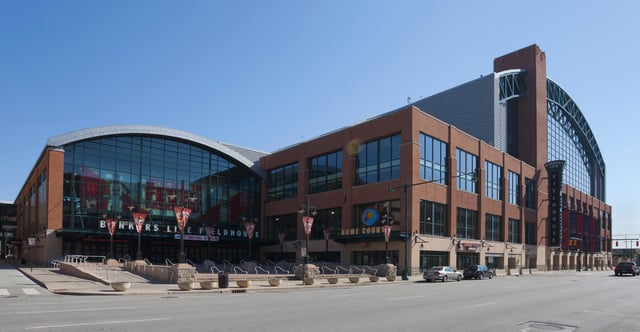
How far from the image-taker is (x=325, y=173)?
5981cm

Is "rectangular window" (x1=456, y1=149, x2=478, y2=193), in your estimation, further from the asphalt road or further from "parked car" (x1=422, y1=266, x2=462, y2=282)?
the asphalt road

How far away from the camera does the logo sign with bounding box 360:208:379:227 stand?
5128cm

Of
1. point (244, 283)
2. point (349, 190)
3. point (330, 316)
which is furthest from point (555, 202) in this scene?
point (330, 316)

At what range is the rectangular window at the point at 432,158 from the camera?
50.3 m

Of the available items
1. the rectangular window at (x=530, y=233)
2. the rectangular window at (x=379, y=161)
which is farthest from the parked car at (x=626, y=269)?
the rectangular window at (x=379, y=161)

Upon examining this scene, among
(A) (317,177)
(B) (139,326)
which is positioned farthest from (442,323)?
(A) (317,177)

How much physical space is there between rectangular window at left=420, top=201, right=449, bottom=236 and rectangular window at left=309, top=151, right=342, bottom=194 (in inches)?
432

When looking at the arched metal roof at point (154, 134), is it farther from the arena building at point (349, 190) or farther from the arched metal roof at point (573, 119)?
the arched metal roof at point (573, 119)

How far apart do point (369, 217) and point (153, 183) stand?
26154 millimetres

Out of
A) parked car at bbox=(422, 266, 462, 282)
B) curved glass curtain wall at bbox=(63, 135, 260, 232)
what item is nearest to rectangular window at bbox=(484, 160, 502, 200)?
parked car at bbox=(422, 266, 462, 282)

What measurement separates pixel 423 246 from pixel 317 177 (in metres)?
17.3

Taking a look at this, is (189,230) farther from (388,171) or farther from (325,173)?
(388,171)

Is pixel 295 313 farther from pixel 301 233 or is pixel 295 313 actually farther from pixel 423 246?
pixel 301 233

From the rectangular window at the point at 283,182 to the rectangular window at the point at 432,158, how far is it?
19584mm
